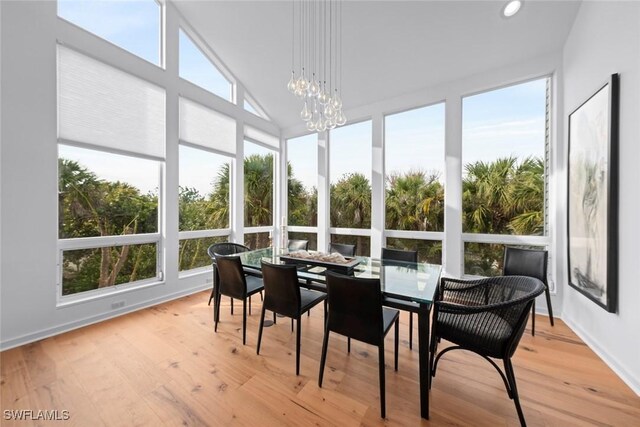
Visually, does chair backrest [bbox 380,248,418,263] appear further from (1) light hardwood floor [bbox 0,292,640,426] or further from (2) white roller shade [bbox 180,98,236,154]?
(2) white roller shade [bbox 180,98,236,154]

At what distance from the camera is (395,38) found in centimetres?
313

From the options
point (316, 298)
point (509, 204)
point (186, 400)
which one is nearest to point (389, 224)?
point (509, 204)

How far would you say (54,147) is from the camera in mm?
2561

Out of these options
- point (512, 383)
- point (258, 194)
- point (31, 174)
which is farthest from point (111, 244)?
point (512, 383)

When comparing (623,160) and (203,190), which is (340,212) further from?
(623,160)

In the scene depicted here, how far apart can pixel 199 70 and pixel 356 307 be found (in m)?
4.28

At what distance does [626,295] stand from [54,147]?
17.5 feet

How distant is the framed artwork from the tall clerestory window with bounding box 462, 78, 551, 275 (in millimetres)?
385

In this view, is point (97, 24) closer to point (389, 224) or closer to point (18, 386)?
point (18, 386)

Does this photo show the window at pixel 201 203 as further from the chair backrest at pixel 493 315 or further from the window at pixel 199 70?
the chair backrest at pixel 493 315

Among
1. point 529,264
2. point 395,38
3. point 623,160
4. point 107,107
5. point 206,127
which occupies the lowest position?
point 529,264

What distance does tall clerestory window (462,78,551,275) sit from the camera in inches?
124

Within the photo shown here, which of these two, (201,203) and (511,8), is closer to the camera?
(511,8)

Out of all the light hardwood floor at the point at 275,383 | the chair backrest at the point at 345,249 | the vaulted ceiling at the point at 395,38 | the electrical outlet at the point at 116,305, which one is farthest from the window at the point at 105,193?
the chair backrest at the point at 345,249
